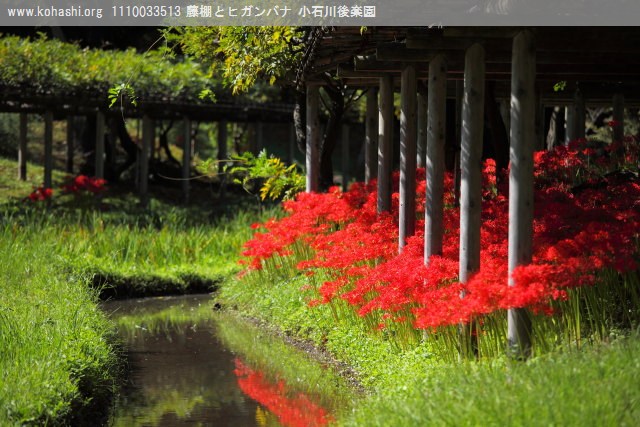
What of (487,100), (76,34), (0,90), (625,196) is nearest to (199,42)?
(487,100)

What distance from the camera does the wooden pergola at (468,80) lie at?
7539 mm

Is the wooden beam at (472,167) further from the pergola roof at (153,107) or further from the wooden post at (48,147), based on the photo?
the wooden post at (48,147)

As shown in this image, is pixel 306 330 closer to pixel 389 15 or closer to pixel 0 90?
pixel 389 15

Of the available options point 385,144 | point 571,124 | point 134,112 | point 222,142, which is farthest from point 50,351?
point 222,142

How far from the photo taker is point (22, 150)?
24719 mm

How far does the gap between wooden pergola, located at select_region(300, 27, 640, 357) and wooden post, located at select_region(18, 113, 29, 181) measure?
41.7 feet

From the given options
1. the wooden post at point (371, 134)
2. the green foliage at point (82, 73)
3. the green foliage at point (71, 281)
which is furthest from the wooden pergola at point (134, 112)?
the wooden post at point (371, 134)

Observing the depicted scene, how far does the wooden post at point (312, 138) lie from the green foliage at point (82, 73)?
634 cm

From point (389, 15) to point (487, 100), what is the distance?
2840 millimetres

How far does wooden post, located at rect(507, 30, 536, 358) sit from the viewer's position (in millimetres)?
7461

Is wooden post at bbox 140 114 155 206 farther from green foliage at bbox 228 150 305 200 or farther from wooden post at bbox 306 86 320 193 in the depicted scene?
wooden post at bbox 306 86 320 193

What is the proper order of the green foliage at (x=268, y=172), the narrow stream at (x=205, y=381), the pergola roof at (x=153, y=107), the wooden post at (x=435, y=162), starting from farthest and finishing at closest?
the pergola roof at (x=153, y=107)
the green foliage at (x=268, y=172)
the wooden post at (x=435, y=162)
the narrow stream at (x=205, y=381)

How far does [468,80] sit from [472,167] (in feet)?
2.27

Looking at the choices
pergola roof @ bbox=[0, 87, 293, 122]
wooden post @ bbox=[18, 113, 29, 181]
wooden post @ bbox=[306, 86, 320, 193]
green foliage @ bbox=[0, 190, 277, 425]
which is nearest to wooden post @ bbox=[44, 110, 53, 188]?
pergola roof @ bbox=[0, 87, 293, 122]
